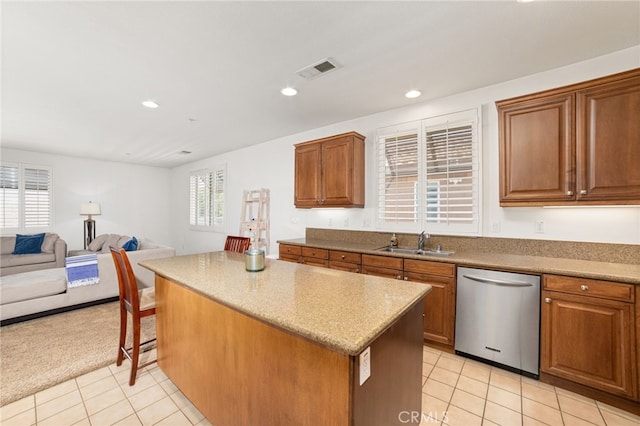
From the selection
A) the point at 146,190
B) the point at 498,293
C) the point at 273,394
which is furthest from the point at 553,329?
the point at 146,190

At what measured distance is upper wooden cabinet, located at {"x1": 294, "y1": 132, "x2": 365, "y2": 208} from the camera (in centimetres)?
345

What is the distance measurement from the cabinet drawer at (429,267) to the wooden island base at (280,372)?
1097 millimetres

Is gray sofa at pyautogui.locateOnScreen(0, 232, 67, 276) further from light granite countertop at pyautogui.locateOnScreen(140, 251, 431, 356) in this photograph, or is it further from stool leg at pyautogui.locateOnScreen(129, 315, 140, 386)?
light granite countertop at pyautogui.locateOnScreen(140, 251, 431, 356)

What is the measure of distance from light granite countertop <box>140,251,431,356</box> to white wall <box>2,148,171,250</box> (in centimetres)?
597

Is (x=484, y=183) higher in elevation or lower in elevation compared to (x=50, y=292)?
higher

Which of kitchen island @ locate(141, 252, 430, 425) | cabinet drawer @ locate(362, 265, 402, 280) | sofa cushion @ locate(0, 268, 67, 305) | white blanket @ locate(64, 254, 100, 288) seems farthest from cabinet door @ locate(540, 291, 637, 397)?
sofa cushion @ locate(0, 268, 67, 305)

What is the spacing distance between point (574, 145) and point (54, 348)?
195 inches

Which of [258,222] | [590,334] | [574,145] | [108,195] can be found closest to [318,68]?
[574,145]

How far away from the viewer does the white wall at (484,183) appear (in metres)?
2.25

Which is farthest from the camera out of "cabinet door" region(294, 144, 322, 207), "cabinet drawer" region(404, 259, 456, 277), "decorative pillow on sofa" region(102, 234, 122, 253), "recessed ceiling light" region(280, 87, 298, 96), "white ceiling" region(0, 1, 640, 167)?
"decorative pillow on sofa" region(102, 234, 122, 253)

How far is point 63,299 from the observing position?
344 cm

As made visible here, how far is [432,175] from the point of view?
10.1ft

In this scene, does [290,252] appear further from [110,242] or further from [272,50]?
[110,242]

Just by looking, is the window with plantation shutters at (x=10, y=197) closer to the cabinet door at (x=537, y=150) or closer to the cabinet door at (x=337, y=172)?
the cabinet door at (x=337, y=172)
